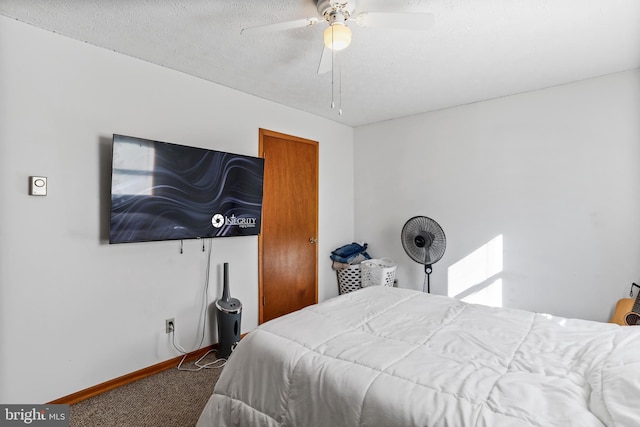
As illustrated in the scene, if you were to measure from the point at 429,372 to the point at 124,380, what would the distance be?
222 centimetres

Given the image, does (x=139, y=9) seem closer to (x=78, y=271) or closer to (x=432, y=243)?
(x=78, y=271)

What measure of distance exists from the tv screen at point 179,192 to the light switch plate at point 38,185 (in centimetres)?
36

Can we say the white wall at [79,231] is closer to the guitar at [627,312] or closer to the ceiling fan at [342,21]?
the ceiling fan at [342,21]

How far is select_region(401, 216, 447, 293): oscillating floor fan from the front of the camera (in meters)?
3.20

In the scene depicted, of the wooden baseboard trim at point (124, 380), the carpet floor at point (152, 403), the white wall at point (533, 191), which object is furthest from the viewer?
the white wall at point (533, 191)

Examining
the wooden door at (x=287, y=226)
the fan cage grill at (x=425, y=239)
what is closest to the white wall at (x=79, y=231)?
the wooden door at (x=287, y=226)

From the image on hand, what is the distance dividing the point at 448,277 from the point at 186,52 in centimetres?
328

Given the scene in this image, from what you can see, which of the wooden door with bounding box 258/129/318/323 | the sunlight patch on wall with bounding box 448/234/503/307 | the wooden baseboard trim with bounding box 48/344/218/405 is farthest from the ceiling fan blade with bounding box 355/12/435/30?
the wooden baseboard trim with bounding box 48/344/218/405

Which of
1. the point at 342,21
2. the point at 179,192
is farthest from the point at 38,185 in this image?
the point at 342,21

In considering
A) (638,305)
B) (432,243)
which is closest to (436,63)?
(432,243)

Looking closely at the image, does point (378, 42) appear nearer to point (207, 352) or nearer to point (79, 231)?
point (79, 231)

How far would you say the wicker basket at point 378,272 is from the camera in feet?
11.9

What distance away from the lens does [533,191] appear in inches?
120
